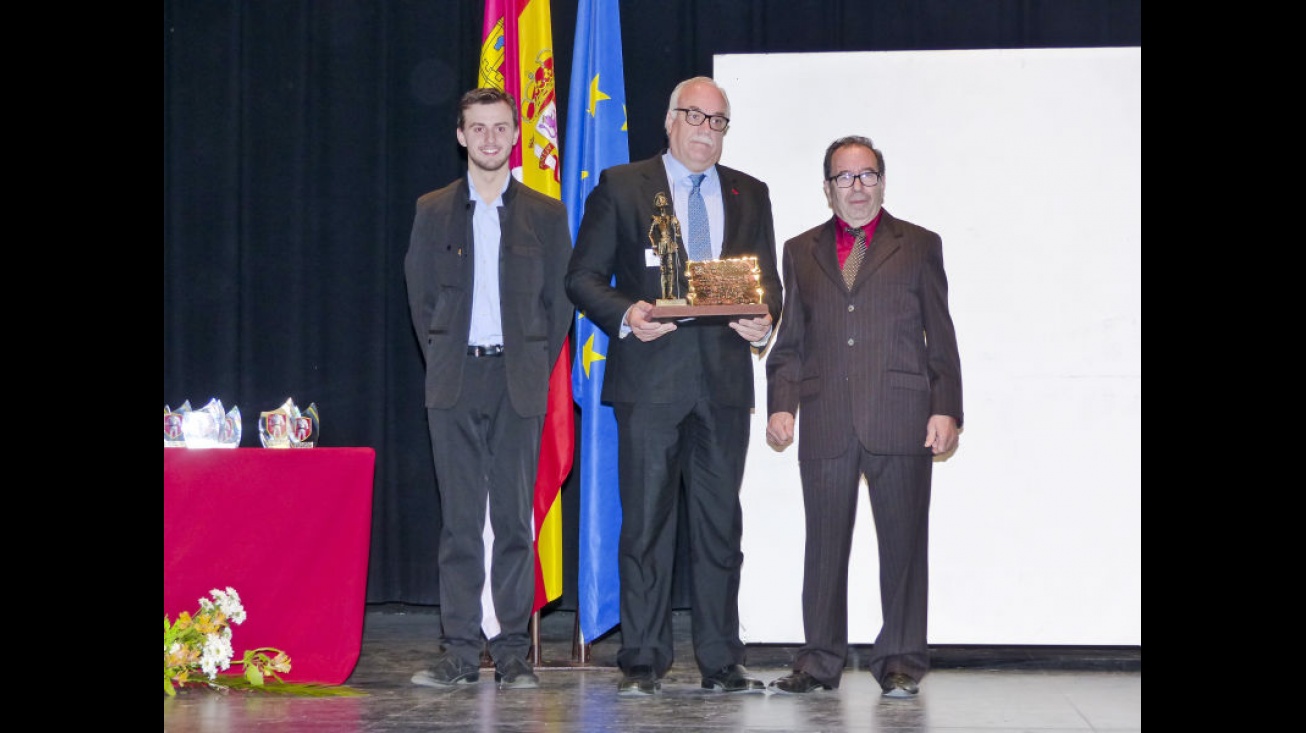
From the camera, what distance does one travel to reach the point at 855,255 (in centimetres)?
421

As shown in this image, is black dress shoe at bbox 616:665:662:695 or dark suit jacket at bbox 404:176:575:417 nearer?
black dress shoe at bbox 616:665:662:695

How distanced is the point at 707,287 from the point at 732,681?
1.19 meters

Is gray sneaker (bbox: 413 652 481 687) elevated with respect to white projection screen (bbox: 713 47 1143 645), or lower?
lower

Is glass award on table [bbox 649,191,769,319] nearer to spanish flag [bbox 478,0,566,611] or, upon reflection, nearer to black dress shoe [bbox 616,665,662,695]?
spanish flag [bbox 478,0,566,611]

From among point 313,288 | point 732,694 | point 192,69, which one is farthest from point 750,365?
point 192,69

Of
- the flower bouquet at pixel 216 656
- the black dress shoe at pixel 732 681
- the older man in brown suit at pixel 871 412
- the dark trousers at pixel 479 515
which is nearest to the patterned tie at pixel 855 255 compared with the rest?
the older man in brown suit at pixel 871 412

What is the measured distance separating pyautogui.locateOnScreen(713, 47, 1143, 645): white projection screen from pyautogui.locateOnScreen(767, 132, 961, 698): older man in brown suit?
2.17 ft

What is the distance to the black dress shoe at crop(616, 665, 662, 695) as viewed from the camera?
403 centimetres

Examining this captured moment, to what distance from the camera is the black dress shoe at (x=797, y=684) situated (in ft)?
13.2

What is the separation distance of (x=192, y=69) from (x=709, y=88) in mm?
2924

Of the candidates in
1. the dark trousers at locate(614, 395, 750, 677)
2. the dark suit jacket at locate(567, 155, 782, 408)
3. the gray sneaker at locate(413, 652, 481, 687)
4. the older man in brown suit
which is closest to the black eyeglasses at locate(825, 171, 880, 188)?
the older man in brown suit

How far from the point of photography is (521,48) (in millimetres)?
4902

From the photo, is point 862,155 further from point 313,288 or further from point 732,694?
point 313,288
